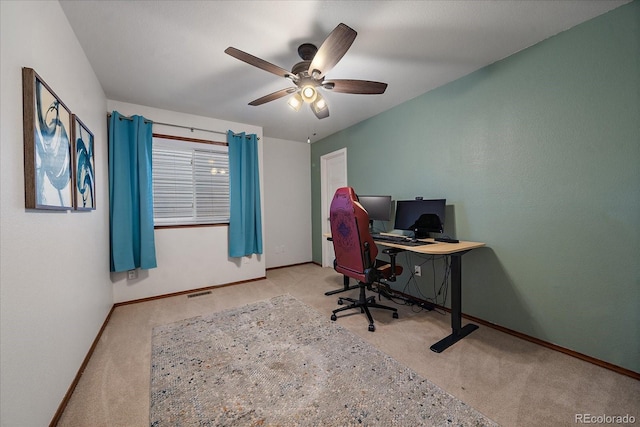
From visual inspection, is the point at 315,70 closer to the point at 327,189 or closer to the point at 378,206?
the point at 378,206

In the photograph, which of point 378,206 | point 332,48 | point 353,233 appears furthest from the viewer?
point 378,206

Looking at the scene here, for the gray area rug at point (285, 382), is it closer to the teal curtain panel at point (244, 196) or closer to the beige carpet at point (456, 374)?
the beige carpet at point (456, 374)

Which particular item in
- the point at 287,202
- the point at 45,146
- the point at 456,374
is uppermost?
the point at 45,146

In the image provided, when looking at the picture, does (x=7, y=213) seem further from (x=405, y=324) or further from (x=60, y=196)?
(x=405, y=324)

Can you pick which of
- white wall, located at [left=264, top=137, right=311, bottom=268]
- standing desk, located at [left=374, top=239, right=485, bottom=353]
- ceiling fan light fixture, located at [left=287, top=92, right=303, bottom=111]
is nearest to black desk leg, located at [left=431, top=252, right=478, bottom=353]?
standing desk, located at [left=374, top=239, right=485, bottom=353]

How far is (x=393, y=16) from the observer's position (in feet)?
5.36

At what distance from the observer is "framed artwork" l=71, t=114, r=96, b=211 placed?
1686 mm

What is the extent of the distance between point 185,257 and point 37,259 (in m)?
2.21

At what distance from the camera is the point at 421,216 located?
2.66 metres

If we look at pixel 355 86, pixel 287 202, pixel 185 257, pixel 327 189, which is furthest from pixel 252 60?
pixel 287 202

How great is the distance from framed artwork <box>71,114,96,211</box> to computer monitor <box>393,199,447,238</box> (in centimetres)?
293

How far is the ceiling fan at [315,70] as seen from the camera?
4.99ft

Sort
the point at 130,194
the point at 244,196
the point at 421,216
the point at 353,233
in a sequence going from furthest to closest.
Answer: the point at 244,196 < the point at 130,194 < the point at 421,216 < the point at 353,233

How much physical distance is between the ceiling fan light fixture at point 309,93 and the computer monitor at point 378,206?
1626 mm
